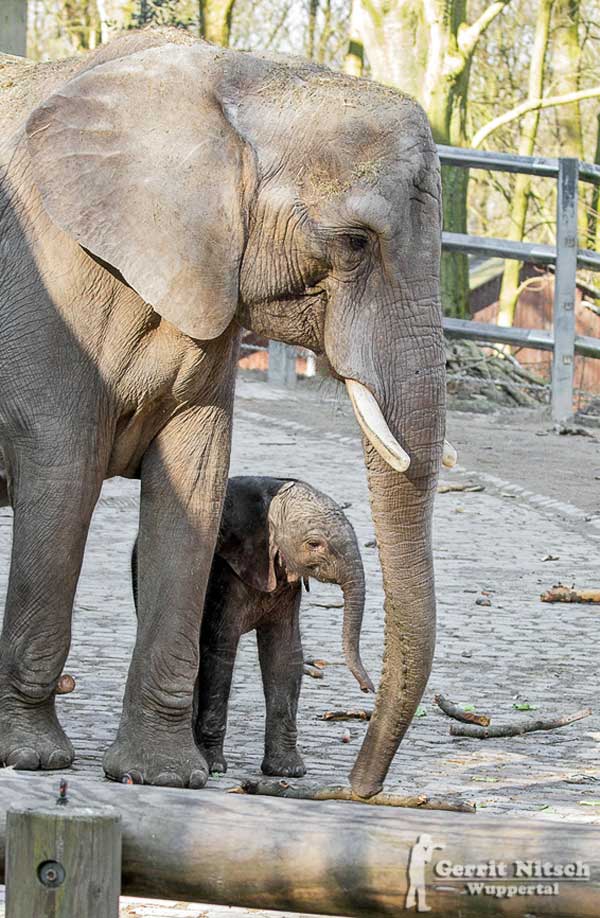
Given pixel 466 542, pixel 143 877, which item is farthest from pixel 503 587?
pixel 143 877

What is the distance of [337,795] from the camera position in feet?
19.9

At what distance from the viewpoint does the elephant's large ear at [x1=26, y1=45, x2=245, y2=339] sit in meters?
6.02

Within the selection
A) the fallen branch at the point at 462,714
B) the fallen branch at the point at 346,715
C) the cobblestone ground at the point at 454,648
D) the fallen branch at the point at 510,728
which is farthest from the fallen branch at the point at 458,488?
the fallen branch at the point at 510,728

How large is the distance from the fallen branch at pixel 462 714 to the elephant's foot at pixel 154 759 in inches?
62.6

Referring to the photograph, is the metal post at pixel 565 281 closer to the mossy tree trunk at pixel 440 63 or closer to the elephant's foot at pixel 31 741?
the mossy tree trunk at pixel 440 63

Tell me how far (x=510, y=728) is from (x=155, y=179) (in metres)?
2.83

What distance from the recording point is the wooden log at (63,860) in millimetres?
3568

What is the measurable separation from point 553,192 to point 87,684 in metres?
26.7

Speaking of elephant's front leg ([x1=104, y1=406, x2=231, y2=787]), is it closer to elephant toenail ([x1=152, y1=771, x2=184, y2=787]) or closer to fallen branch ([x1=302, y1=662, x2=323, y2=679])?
elephant toenail ([x1=152, y1=771, x2=184, y2=787])

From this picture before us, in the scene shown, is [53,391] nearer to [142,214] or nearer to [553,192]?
[142,214]

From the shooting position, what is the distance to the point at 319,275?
602 centimetres

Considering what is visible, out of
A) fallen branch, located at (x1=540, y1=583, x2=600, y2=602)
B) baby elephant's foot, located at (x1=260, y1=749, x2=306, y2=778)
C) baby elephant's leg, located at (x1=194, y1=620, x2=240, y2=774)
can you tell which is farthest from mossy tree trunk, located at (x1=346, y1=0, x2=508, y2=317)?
baby elephant's foot, located at (x1=260, y1=749, x2=306, y2=778)

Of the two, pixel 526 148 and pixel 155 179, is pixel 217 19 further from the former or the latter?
pixel 155 179

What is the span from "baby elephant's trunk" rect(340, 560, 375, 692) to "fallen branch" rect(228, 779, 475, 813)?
0.42 m
